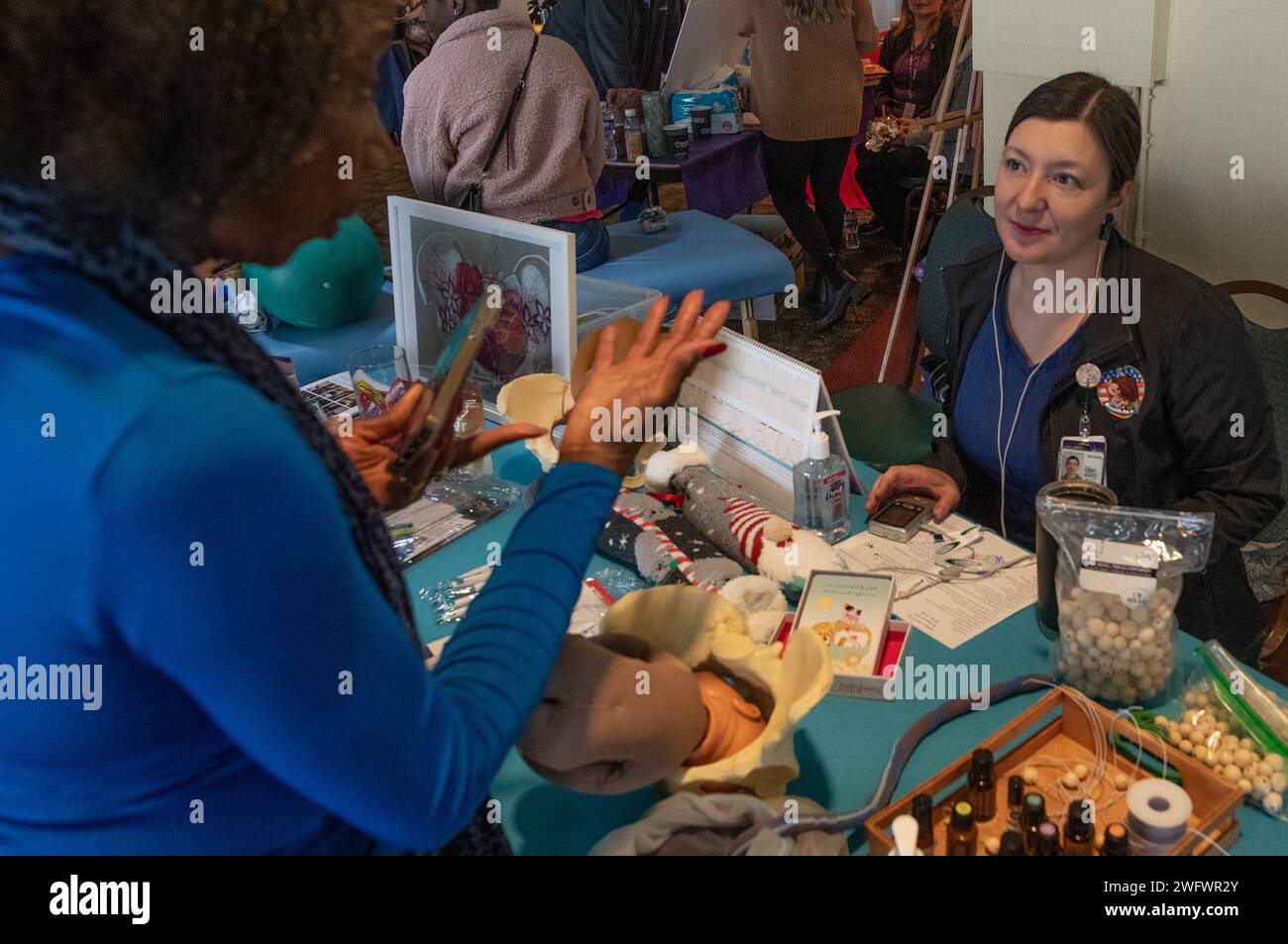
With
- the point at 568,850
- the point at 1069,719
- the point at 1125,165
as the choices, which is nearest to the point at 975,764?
the point at 1069,719

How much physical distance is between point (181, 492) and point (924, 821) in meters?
0.84

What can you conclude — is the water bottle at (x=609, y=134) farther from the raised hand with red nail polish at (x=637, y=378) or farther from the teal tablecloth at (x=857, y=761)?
the raised hand with red nail polish at (x=637, y=378)

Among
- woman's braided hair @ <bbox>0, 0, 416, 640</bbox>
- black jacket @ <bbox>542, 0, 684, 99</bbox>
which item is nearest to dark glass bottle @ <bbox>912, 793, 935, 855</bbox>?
woman's braided hair @ <bbox>0, 0, 416, 640</bbox>

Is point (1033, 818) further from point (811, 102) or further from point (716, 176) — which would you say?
point (811, 102)

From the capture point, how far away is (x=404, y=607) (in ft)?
3.27

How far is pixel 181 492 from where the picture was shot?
67 cm

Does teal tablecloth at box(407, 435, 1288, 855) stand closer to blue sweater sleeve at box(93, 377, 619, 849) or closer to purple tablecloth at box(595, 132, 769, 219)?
blue sweater sleeve at box(93, 377, 619, 849)

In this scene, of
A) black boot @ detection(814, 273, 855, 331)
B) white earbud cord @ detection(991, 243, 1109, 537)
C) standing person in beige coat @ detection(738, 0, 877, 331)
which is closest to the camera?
white earbud cord @ detection(991, 243, 1109, 537)

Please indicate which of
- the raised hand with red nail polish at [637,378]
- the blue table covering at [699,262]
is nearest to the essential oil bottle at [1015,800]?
the raised hand with red nail polish at [637,378]

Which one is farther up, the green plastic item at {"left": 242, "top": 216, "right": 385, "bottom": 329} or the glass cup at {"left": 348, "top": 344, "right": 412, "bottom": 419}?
the green plastic item at {"left": 242, "top": 216, "right": 385, "bottom": 329}

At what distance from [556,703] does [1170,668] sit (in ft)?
2.61

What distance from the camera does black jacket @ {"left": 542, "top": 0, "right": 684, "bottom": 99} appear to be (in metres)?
5.80

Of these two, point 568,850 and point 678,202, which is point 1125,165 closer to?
point 568,850

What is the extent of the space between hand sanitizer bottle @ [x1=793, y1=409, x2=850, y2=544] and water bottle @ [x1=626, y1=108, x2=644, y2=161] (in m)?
3.37
